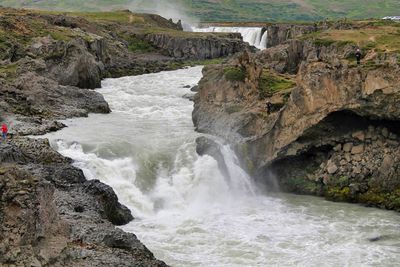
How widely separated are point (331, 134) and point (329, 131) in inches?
8.9

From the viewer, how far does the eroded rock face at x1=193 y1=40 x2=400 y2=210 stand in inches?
1288

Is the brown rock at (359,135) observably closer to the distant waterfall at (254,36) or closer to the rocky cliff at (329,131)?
the rocky cliff at (329,131)

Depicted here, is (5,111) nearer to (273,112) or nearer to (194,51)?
(273,112)

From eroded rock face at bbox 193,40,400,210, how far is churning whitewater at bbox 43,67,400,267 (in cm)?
137

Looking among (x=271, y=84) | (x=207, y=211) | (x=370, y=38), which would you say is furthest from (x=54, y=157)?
(x=370, y=38)

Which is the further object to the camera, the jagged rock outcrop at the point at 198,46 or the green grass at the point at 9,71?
the jagged rock outcrop at the point at 198,46

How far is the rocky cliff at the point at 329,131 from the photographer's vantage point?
3275 centimetres

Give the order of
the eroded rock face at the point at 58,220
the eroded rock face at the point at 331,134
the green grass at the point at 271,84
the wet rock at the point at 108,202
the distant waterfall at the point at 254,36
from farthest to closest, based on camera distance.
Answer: the distant waterfall at the point at 254,36, the green grass at the point at 271,84, the eroded rock face at the point at 331,134, the wet rock at the point at 108,202, the eroded rock face at the point at 58,220

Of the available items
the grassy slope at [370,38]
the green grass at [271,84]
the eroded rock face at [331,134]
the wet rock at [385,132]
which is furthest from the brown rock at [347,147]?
the grassy slope at [370,38]

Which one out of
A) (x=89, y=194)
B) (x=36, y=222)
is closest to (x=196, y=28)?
(x=89, y=194)

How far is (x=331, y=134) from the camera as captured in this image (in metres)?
35.0

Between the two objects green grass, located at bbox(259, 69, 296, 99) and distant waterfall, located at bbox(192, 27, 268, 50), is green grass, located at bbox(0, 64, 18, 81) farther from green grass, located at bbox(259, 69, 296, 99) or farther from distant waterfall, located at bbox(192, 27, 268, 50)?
distant waterfall, located at bbox(192, 27, 268, 50)

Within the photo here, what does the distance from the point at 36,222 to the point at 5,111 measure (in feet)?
A: 95.7

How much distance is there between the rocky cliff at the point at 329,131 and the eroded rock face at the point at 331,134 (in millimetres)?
57
